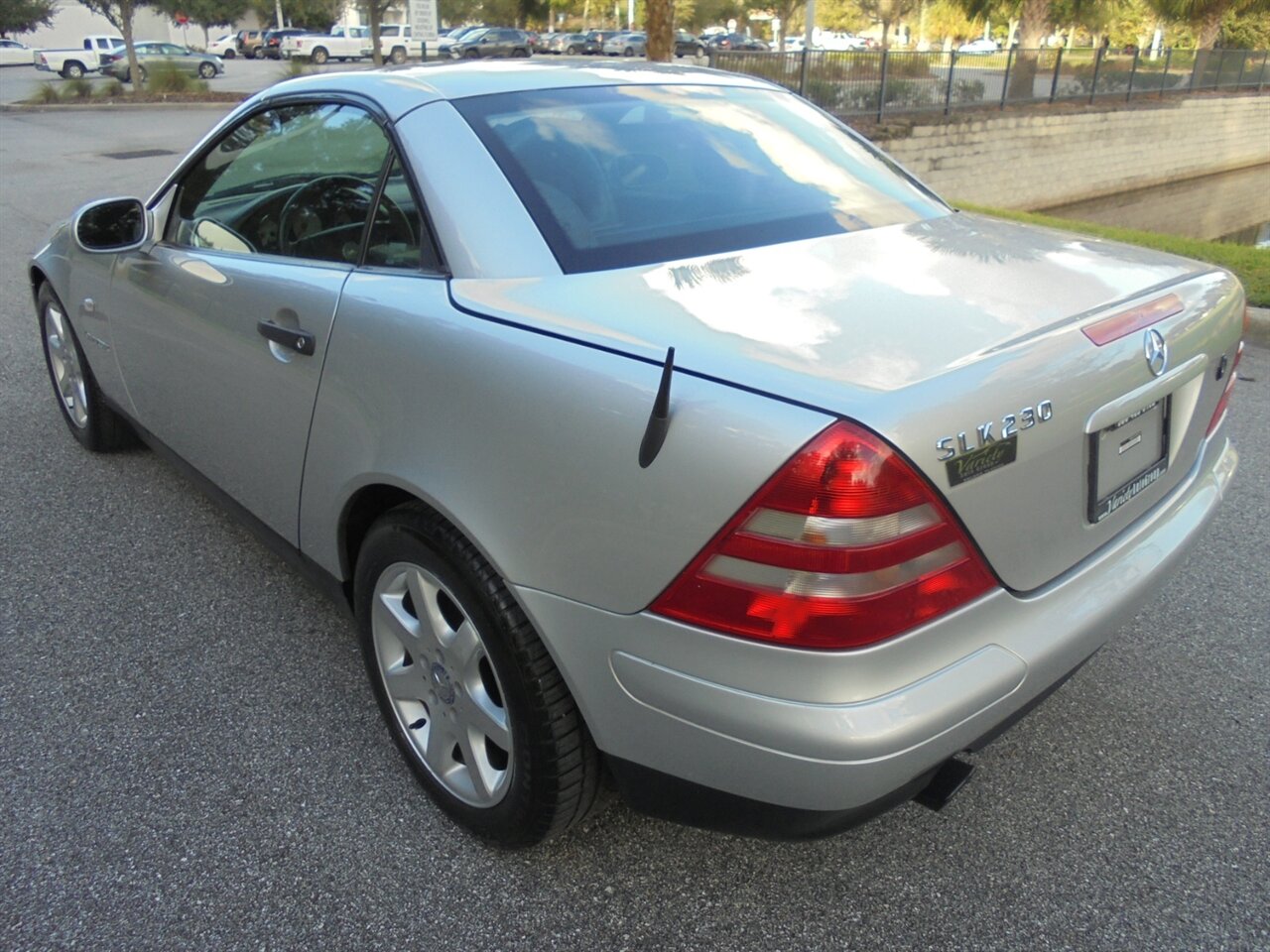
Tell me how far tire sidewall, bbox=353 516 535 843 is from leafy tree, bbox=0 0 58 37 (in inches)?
2268

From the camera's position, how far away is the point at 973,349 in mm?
1697

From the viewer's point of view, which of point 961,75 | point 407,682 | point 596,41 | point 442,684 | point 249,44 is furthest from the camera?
point 249,44

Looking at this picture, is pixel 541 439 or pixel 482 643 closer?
pixel 541 439

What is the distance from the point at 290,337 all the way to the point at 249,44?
61.7m

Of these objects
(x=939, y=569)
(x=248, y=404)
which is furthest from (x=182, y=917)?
(x=939, y=569)

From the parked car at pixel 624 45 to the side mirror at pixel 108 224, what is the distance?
37.5m

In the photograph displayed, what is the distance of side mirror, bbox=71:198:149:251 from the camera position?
10.7ft

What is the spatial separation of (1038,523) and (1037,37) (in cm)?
2847

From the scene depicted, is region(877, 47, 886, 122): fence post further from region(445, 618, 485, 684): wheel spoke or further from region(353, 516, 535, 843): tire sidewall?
region(445, 618, 485, 684): wheel spoke

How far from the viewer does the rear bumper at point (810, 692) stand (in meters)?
1.56

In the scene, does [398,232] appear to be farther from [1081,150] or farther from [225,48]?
[225,48]

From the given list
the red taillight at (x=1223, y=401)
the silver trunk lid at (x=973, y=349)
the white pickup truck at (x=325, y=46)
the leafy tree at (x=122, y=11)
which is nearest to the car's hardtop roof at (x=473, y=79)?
the silver trunk lid at (x=973, y=349)

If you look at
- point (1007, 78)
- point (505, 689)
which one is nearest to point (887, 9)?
point (1007, 78)

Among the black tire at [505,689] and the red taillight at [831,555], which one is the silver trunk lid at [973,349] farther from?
the black tire at [505,689]
